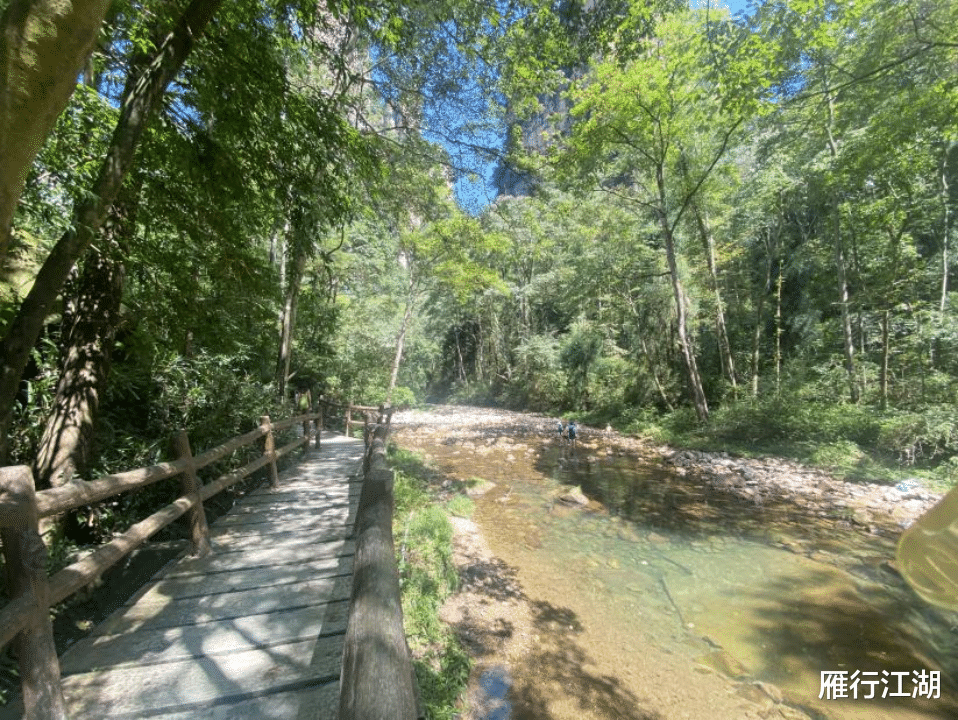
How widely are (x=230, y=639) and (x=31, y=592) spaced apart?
3.23 ft

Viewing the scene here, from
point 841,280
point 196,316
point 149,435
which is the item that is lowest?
point 149,435

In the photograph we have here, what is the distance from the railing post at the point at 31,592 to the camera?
5.32 feet

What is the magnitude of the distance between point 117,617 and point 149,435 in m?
2.58

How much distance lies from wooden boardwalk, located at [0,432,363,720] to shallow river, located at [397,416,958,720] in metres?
1.98

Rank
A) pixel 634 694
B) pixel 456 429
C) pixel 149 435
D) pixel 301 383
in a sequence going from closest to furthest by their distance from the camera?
1. pixel 634 694
2. pixel 149 435
3. pixel 301 383
4. pixel 456 429

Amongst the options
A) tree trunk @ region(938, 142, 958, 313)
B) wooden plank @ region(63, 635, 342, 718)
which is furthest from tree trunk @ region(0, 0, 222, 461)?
tree trunk @ region(938, 142, 958, 313)

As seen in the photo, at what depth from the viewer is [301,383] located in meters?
14.0

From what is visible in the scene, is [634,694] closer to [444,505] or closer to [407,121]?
[444,505]

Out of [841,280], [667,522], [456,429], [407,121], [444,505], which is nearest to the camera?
[407,121]

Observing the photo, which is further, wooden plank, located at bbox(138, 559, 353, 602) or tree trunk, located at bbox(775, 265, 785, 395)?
tree trunk, located at bbox(775, 265, 785, 395)

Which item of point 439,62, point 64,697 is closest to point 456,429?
point 439,62

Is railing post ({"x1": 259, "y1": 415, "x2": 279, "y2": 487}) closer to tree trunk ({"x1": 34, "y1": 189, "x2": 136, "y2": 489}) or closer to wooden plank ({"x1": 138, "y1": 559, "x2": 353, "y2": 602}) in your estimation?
tree trunk ({"x1": 34, "y1": 189, "x2": 136, "y2": 489})

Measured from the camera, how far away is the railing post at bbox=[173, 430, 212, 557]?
313 cm

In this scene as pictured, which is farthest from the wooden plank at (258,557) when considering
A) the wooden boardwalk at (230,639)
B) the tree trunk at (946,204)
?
the tree trunk at (946,204)
